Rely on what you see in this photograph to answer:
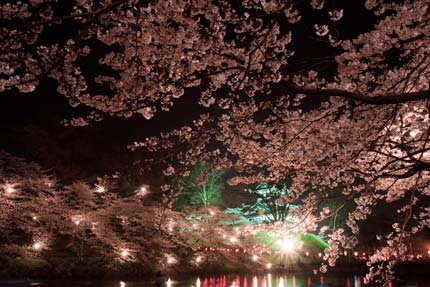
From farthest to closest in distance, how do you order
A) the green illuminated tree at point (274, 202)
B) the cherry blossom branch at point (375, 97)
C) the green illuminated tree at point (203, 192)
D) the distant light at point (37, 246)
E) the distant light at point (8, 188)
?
the green illuminated tree at point (274, 202)
the green illuminated tree at point (203, 192)
the distant light at point (37, 246)
the distant light at point (8, 188)
the cherry blossom branch at point (375, 97)

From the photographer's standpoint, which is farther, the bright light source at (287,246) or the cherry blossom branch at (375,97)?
the bright light source at (287,246)

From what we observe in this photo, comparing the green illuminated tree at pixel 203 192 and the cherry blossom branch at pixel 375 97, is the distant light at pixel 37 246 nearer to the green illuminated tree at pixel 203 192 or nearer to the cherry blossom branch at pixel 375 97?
the green illuminated tree at pixel 203 192

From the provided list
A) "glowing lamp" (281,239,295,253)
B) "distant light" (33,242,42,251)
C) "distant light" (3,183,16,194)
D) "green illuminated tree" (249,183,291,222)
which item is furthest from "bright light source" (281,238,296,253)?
"distant light" (3,183,16,194)

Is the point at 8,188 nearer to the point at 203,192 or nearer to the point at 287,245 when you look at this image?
the point at 203,192

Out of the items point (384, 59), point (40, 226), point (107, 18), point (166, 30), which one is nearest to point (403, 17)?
point (384, 59)

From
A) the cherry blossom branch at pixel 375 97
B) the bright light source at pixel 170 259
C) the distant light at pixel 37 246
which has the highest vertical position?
the cherry blossom branch at pixel 375 97

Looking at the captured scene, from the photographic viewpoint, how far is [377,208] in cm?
3678

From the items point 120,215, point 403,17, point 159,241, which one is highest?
point 403,17

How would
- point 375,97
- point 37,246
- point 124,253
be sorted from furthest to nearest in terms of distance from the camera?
A: point 124,253, point 37,246, point 375,97

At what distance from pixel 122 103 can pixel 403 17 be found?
185 inches

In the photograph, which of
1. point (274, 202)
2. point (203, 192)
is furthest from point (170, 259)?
point (274, 202)

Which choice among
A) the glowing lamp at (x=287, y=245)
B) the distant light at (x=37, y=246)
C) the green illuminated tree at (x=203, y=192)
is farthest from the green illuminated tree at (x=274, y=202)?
the distant light at (x=37, y=246)

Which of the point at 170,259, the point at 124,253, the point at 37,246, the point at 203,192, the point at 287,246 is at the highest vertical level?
the point at 203,192

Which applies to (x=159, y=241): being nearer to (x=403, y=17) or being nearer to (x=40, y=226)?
(x=40, y=226)
